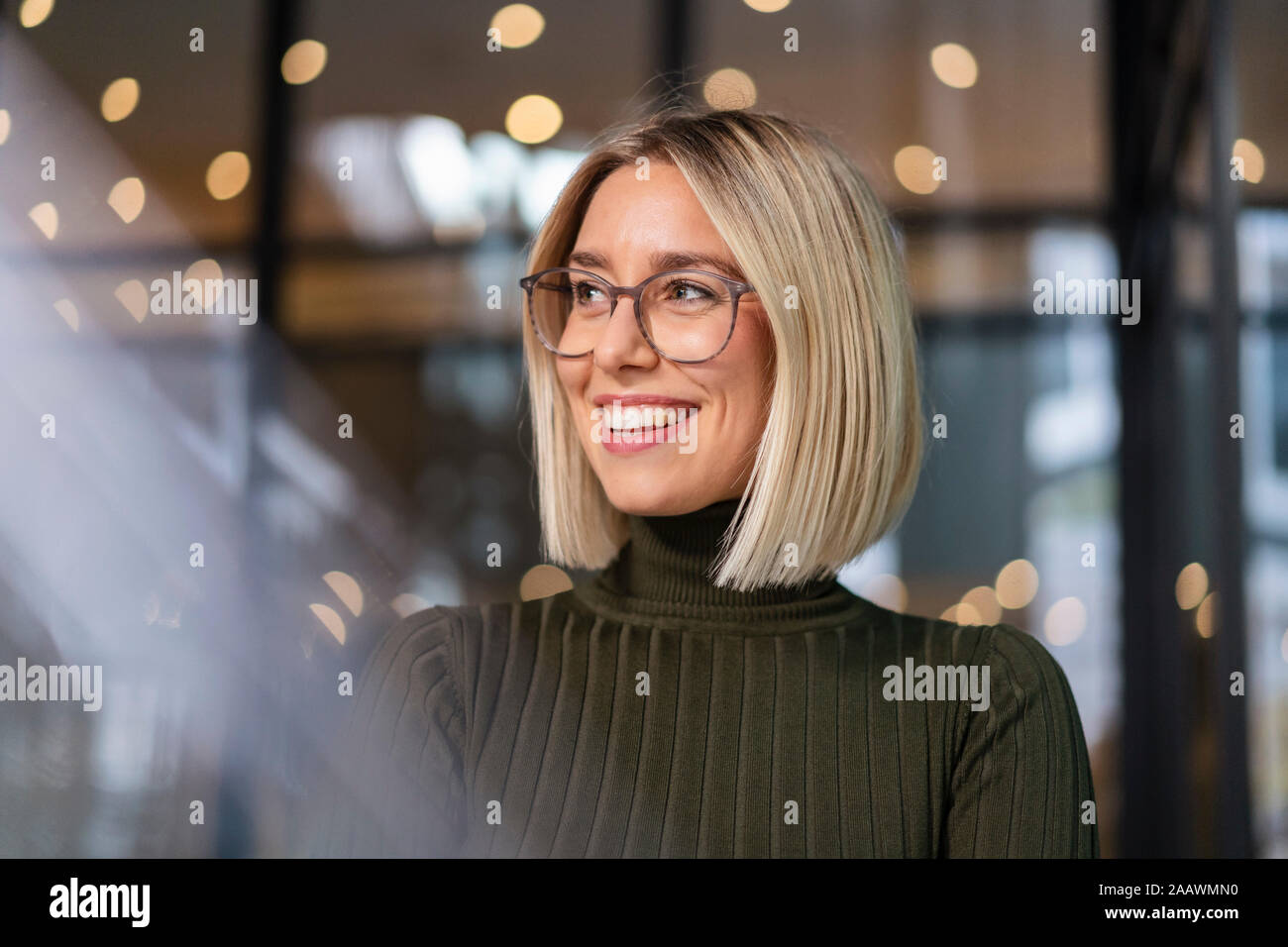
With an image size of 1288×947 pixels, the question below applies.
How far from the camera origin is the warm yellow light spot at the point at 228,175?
2.15 m

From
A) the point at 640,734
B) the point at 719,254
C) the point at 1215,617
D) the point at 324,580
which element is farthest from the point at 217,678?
the point at 1215,617

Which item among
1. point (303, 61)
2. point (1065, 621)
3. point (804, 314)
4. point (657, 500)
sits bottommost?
point (1065, 621)

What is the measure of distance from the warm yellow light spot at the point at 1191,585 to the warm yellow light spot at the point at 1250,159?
725mm

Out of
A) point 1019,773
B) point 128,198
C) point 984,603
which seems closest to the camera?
point 1019,773

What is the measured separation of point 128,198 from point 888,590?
5.61ft

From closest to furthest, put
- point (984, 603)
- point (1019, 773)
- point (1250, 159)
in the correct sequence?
point (1019, 773) → point (1250, 159) → point (984, 603)

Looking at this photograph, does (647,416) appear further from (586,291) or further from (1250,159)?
(1250,159)

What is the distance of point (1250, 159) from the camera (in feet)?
6.22

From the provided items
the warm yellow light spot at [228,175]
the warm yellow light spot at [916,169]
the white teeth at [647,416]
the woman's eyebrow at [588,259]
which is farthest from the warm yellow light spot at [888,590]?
the warm yellow light spot at [228,175]

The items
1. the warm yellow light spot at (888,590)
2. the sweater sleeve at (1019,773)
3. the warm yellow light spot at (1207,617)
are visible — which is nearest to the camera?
the sweater sleeve at (1019,773)

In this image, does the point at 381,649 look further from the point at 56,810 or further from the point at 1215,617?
the point at 1215,617

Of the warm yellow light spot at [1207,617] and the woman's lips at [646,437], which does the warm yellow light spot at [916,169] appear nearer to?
the warm yellow light spot at [1207,617]

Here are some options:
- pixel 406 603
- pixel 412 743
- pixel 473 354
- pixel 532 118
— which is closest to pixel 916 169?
pixel 532 118

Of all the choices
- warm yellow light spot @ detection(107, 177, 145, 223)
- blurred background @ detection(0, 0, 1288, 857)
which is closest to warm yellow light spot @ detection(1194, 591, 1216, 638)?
blurred background @ detection(0, 0, 1288, 857)
